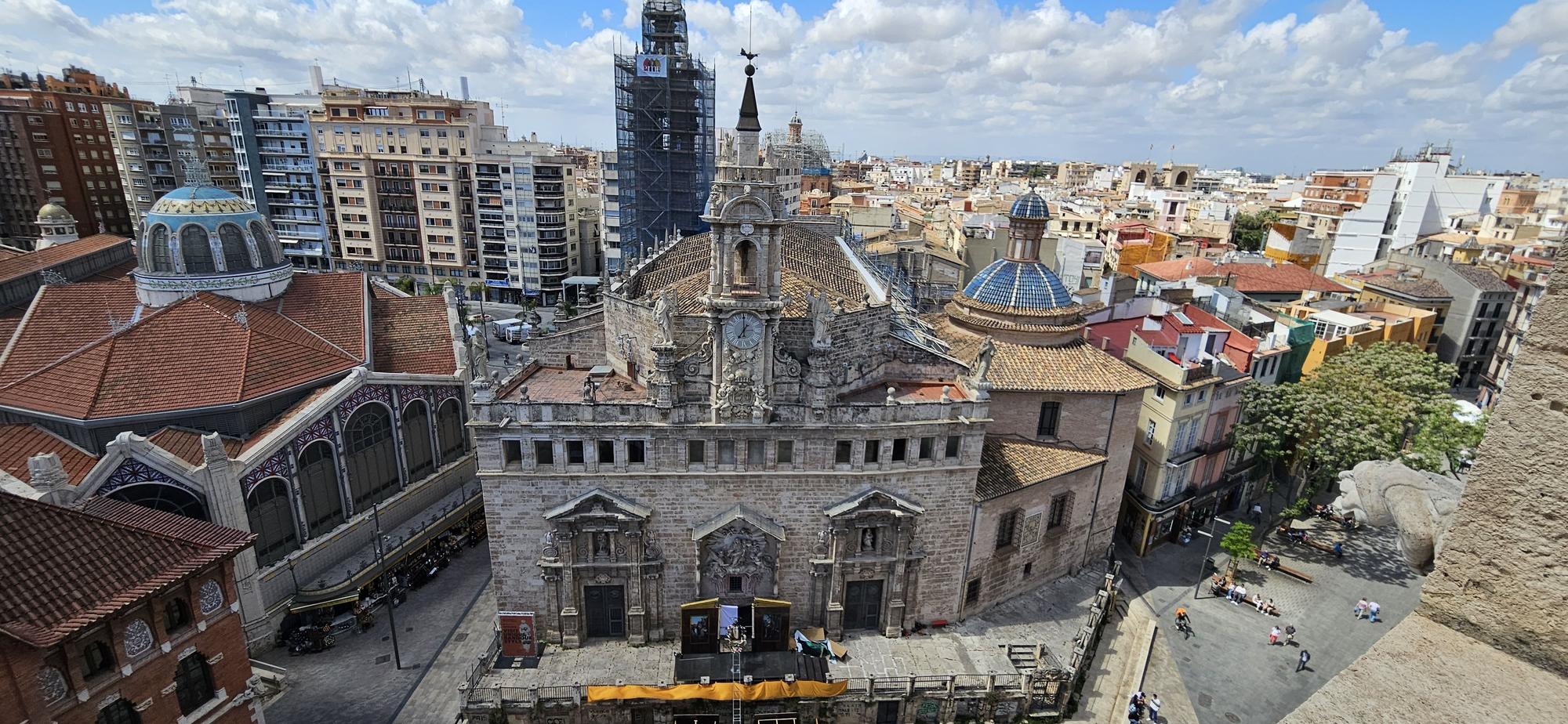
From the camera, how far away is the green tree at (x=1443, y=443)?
113ft

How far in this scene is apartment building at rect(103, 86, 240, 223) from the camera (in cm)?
8375

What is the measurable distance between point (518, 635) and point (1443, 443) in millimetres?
43982

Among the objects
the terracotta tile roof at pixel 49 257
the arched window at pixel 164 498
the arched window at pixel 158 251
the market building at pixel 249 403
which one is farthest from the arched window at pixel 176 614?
the terracotta tile roof at pixel 49 257

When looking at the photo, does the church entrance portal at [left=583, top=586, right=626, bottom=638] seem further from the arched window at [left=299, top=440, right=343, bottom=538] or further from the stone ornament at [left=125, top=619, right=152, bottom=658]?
the arched window at [left=299, top=440, right=343, bottom=538]

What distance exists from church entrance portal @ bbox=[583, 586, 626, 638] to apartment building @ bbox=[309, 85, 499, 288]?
2497 inches

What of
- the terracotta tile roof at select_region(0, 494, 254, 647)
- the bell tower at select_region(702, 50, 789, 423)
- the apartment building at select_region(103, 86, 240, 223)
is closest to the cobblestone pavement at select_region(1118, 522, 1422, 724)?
the bell tower at select_region(702, 50, 789, 423)

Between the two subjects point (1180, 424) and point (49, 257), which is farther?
point (49, 257)

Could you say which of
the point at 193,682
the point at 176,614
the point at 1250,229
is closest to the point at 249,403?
the point at 176,614

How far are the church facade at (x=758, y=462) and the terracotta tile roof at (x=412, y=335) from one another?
10281mm

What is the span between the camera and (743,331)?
88.1 feet

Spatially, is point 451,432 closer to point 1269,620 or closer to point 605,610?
point 605,610

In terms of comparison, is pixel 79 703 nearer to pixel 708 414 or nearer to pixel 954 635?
pixel 708 414

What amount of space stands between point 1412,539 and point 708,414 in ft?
68.9

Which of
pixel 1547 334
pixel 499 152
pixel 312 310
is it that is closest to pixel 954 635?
pixel 1547 334
